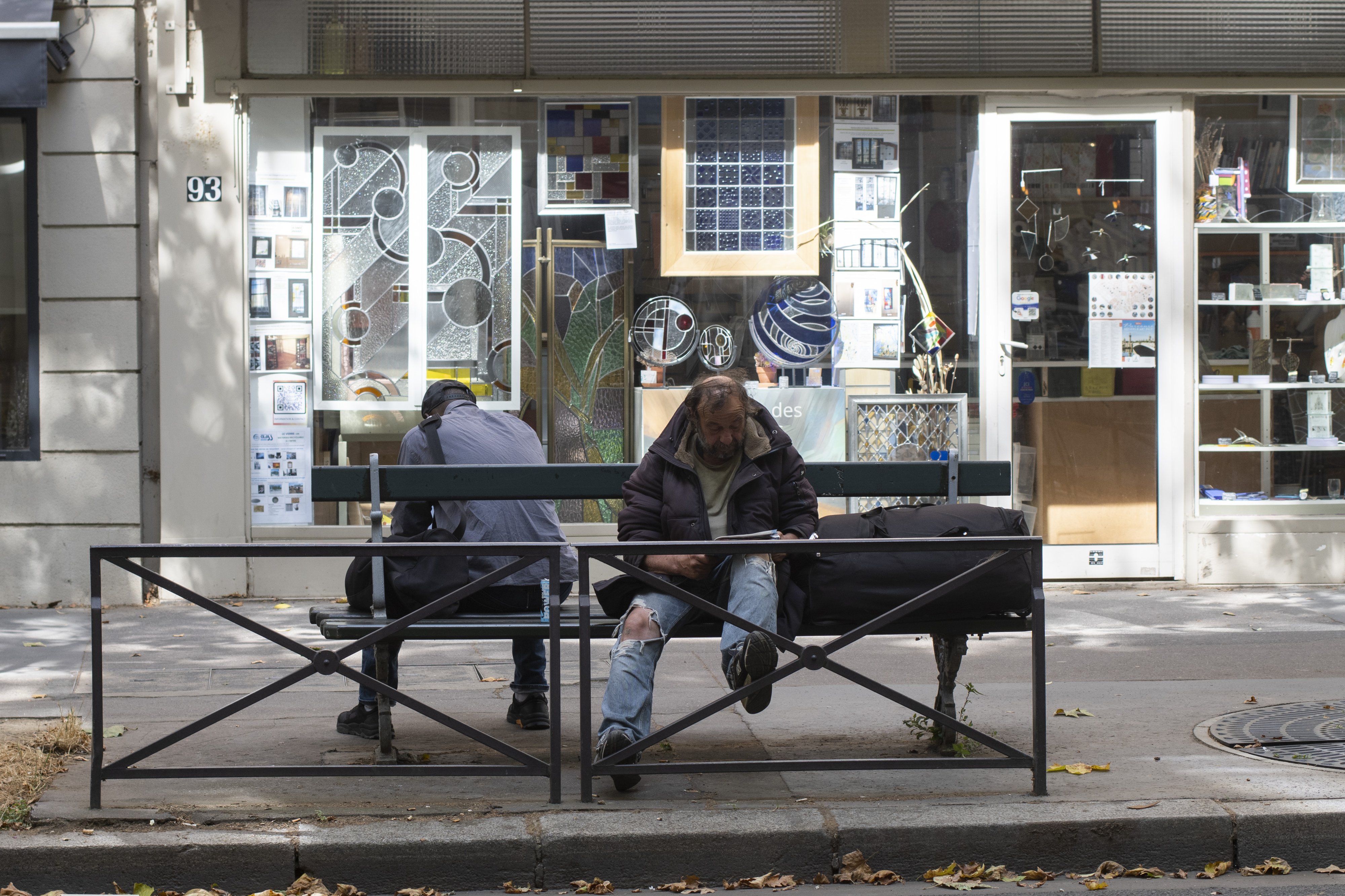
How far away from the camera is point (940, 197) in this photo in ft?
29.4

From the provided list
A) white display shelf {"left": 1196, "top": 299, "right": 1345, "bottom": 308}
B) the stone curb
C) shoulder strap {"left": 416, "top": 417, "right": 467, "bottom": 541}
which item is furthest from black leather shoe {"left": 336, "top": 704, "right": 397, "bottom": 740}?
white display shelf {"left": 1196, "top": 299, "right": 1345, "bottom": 308}

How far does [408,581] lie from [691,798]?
1.23 meters

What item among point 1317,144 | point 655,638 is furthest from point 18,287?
point 1317,144

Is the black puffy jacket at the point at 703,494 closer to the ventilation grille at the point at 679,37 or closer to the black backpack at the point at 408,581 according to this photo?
the black backpack at the point at 408,581

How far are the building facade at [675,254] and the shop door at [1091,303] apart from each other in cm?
2

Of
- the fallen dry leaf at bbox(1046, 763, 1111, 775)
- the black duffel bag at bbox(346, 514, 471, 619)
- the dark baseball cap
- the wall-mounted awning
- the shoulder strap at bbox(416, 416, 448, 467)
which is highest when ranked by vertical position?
the wall-mounted awning

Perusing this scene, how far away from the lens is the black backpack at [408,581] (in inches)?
188

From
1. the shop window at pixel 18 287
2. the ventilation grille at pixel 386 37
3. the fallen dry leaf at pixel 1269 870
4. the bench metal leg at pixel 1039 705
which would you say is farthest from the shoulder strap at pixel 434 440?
the shop window at pixel 18 287

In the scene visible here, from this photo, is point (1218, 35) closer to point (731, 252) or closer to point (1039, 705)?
point (731, 252)

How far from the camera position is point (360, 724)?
208 inches

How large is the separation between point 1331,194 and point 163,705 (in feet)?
25.7

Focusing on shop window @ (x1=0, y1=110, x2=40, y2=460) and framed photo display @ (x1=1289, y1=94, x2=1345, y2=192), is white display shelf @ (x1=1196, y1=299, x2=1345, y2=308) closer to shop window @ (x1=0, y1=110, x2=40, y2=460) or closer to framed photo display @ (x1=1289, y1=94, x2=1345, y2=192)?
framed photo display @ (x1=1289, y1=94, x2=1345, y2=192)

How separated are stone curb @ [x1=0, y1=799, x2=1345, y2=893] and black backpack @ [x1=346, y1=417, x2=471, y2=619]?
88 cm

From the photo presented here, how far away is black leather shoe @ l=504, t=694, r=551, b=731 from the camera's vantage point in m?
5.42
